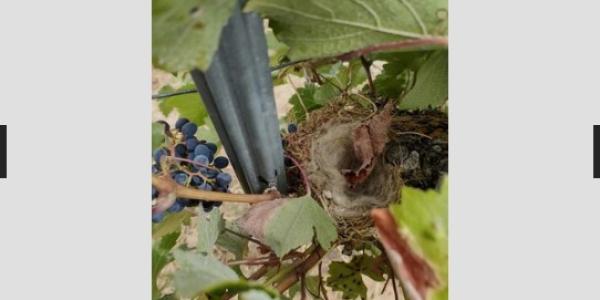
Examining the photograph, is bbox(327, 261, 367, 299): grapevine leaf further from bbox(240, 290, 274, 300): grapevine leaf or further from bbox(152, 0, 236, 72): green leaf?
bbox(152, 0, 236, 72): green leaf

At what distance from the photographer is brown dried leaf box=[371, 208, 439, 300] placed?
56cm

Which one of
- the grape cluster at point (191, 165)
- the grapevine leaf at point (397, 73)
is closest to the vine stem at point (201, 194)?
the grape cluster at point (191, 165)

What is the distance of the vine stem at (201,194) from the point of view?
0.60 meters

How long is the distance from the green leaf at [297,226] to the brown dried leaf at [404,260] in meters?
0.04

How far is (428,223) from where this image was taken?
562mm

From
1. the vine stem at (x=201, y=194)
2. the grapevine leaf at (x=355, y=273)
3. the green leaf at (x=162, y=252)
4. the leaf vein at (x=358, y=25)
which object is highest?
the leaf vein at (x=358, y=25)

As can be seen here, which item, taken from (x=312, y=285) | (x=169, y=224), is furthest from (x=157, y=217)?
(x=312, y=285)

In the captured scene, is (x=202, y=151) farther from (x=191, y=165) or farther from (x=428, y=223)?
(x=428, y=223)

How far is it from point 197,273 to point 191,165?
0.08m

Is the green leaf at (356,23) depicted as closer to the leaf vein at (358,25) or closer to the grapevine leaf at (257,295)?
the leaf vein at (358,25)

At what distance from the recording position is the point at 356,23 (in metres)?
0.57

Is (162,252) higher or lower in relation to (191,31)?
lower

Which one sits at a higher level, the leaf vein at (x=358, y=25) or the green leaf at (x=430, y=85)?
the leaf vein at (x=358, y=25)

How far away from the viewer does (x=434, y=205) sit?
57 centimetres
